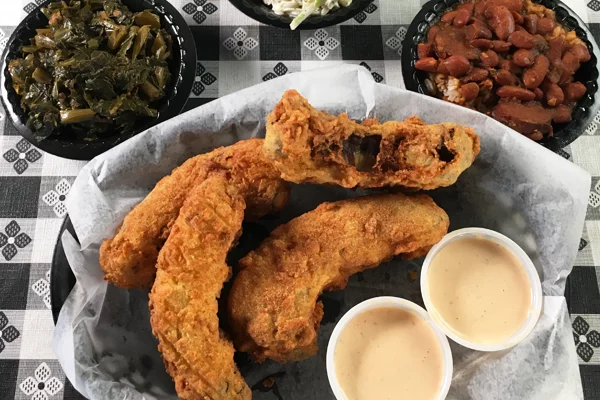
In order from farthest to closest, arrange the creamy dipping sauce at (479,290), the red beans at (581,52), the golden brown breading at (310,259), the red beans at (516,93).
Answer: the red beans at (581,52) → the red beans at (516,93) → the creamy dipping sauce at (479,290) → the golden brown breading at (310,259)

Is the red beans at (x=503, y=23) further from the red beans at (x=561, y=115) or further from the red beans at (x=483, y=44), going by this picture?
the red beans at (x=561, y=115)

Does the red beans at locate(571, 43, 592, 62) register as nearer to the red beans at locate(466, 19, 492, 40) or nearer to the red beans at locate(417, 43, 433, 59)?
the red beans at locate(466, 19, 492, 40)

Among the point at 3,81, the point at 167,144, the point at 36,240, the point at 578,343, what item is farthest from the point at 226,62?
the point at 578,343

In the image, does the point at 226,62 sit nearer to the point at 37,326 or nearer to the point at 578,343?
the point at 37,326

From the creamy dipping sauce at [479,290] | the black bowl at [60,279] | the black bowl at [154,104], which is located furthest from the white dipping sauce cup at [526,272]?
the black bowl at [60,279]

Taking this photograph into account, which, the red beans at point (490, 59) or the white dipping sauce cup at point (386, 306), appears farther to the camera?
the red beans at point (490, 59)
